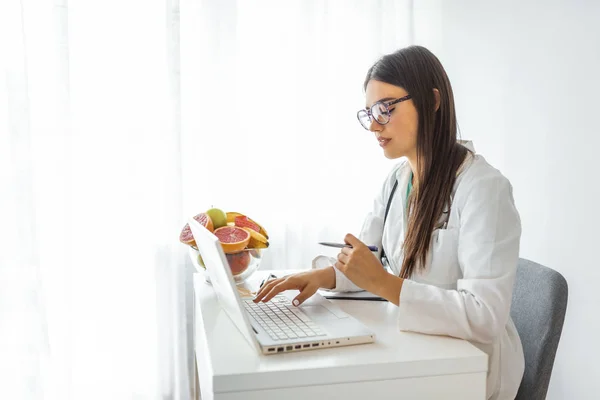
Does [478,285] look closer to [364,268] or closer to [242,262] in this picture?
Answer: [364,268]

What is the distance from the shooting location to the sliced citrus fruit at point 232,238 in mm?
1521

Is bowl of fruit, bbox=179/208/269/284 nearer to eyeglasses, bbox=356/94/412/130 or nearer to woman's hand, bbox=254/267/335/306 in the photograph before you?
woman's hand, bbox=254/267/335/306

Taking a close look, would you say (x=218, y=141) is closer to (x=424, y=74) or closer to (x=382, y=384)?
(x=424, y=74)

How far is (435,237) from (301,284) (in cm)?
35

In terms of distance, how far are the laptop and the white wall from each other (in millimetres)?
960

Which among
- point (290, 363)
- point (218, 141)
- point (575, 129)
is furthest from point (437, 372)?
point (218, 141)

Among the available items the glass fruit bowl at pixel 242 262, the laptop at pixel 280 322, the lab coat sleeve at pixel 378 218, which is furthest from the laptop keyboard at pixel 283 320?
the lab coat sleeve at pixel 378 218

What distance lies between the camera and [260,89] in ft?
7.98

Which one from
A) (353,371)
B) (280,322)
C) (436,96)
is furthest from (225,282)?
(436,96)

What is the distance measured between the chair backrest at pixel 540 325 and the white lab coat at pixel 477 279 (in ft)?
0.16

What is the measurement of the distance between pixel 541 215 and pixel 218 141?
1.24 meters

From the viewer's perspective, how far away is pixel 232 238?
157cm

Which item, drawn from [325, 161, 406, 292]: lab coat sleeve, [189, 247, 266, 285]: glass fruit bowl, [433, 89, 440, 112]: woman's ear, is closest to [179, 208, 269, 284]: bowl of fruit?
[189, 247, 266, 285]: glass fruit bowl

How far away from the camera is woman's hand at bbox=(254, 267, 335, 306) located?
1.44 metres
